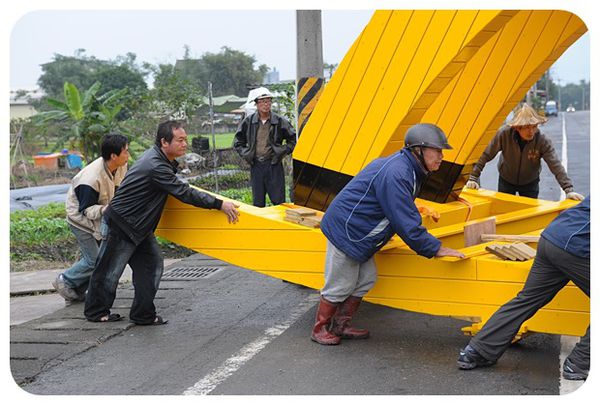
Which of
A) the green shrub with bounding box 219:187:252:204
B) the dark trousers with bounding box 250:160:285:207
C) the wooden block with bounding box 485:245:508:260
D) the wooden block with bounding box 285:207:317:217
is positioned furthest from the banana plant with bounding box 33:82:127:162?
Result: the wooden block with bounding box 485:245:508:260

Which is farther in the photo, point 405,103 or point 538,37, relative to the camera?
point 538,37

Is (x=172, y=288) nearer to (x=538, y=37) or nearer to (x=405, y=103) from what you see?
(x=405, y=103)

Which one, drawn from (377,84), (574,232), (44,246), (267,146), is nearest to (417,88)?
(377,84)

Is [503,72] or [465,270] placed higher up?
[503,72]

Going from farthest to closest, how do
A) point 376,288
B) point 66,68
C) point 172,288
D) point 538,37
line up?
point 66,68 < point 172,288 < point 538,37 < point 376,288

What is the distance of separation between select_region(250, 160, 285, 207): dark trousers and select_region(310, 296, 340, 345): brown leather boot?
10.3 feet

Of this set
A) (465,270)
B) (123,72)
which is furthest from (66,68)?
(465,270)

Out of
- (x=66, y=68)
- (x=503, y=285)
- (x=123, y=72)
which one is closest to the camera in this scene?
(x=503, y=285)

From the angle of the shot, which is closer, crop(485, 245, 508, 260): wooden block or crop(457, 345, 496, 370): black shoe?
crop(457, 345, 496, 370): black shoe

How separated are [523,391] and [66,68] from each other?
22445 millimetres

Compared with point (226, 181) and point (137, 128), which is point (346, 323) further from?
point (137, 128)

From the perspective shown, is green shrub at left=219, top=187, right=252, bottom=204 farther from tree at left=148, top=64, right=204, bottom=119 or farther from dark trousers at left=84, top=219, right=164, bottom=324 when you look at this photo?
dark trousers at left=84, top=219, right=164, bottom=324

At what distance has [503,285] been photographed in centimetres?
518

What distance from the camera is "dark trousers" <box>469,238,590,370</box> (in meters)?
4.68
